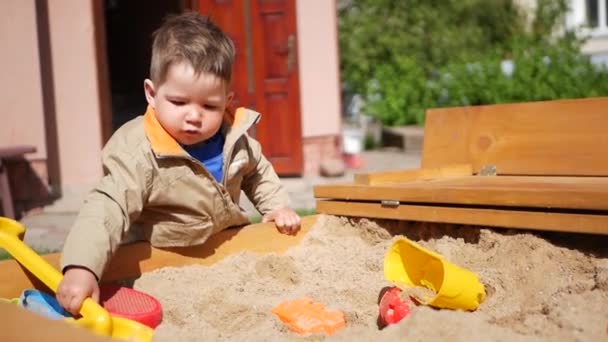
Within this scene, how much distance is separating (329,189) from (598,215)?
991 mm

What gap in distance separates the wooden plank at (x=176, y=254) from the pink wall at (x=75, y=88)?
145 inches

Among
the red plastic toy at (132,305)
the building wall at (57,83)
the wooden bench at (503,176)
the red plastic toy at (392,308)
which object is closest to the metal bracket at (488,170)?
the wooden bench at (503,176)

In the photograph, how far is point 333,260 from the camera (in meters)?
2.36

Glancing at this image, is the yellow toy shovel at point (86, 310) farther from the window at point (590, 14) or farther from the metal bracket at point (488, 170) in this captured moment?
the window at point (590, 14)

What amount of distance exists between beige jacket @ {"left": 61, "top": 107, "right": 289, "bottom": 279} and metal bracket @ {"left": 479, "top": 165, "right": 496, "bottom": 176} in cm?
87

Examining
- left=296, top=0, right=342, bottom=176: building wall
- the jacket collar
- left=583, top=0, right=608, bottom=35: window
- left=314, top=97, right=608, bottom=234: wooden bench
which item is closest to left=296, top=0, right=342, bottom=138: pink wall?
left=296, top=0, right=342, bottom=176: building wall

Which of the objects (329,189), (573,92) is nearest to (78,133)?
(329,189)

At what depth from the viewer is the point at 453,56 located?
1088cm

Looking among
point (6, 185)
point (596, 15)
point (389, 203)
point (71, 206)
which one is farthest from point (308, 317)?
point (596, 15)

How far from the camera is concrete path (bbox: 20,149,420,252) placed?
160 inches

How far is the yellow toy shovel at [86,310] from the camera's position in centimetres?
170

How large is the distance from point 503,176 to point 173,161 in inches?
47.2

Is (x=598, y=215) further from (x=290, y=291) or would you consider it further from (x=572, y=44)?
(x=572, y=44)

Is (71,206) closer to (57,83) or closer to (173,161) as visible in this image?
(57,83)
